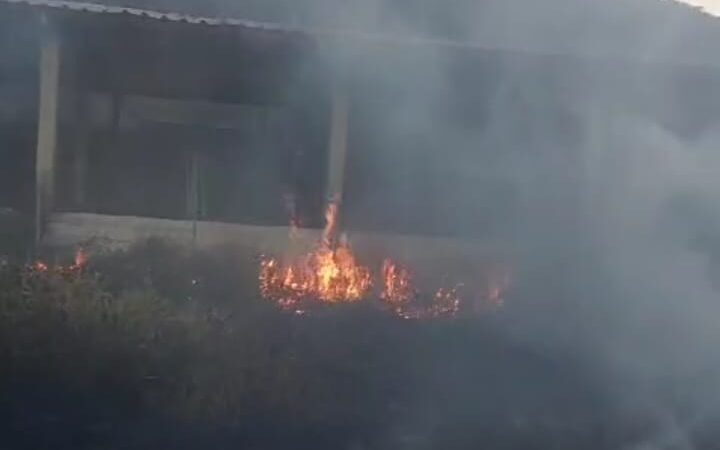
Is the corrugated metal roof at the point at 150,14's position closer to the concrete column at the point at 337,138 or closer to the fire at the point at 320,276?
the concrete column at the point at 337,138

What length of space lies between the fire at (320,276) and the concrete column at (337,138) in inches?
16.1

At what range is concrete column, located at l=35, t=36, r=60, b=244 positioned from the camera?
381 inches

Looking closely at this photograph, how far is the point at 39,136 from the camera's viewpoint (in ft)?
32.0

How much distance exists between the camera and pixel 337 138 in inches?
397

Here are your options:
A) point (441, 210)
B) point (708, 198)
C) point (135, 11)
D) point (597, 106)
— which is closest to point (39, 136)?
point (135, 11)

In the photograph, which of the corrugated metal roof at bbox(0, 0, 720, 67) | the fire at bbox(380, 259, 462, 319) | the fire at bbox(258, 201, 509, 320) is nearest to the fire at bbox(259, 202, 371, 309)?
the fire at bbox(258, 201, 509, 320)

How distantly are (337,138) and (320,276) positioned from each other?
1.33m

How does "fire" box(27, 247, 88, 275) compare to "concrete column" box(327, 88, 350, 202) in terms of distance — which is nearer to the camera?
"fire" box(27, 247, 88, 275)

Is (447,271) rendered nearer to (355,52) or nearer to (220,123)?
(355,52)

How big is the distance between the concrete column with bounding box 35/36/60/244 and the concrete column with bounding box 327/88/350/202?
7.17ft

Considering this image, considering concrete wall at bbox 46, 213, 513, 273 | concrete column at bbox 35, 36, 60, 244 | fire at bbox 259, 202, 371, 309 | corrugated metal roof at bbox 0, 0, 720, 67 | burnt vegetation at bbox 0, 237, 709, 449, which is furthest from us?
concrete wall at bbox 46, 213, 513, 273

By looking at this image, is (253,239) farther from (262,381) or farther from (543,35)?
(543,35)

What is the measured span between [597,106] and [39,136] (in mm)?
4447

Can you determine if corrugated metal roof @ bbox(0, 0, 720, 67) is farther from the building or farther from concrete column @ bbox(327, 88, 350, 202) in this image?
concrete column @ bbox(327, 88, 350, 202)
